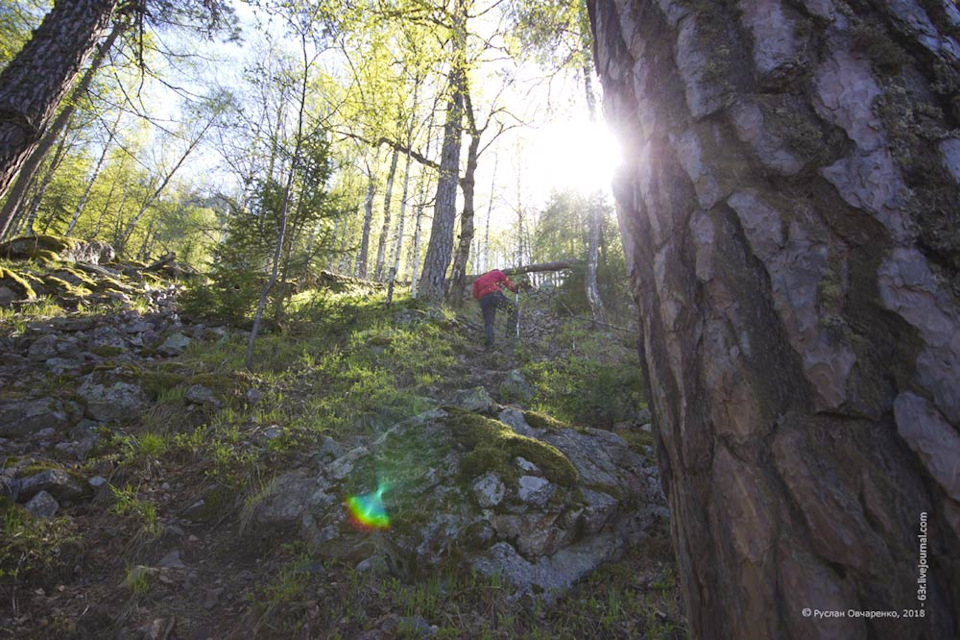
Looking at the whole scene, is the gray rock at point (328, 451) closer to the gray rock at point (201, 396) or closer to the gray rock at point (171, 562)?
the gray rock at point (171, 562)

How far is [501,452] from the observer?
3.00m

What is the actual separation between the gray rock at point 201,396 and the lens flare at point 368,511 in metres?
2.48

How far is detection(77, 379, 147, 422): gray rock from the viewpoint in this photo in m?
4.06

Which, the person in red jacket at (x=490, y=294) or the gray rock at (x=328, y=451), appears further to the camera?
the person in red jacket at (x=490, y=294)

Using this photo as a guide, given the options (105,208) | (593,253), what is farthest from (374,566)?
(105,208)

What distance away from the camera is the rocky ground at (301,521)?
2291 mm


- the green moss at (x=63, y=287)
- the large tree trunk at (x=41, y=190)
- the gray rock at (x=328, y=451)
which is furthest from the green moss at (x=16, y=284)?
the large tree trunk at (x=41, y=190)

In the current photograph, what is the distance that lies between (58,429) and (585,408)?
17.4ft

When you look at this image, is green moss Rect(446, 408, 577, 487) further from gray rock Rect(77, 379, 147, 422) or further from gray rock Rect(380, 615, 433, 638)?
gray rock Rect(77, 379, 147, 422)

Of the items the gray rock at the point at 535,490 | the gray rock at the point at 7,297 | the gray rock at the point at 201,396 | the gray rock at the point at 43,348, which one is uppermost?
the gray rock at the point at 7,297

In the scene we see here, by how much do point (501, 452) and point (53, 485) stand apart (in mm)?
3282

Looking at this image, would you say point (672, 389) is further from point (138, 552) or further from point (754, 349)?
point (138, 552)

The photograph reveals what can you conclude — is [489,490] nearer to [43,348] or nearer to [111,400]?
[111,400]

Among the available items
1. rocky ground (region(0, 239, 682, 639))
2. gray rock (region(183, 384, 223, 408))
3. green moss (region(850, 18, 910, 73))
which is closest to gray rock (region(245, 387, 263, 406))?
rocky ground (region(0, 239, 682, 639))
